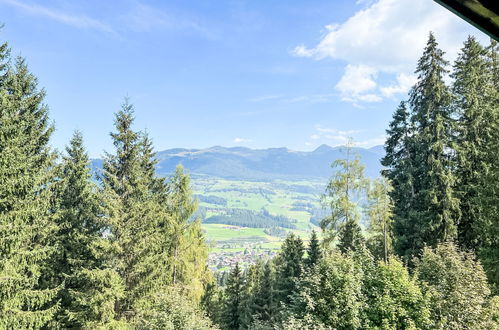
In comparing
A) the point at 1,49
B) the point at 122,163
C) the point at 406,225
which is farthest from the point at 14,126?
the point at 406,225

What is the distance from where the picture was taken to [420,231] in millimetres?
20250

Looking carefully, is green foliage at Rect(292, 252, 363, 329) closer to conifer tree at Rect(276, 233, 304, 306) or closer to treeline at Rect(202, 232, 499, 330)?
treeline at Rect(202, 232, 499, 330)

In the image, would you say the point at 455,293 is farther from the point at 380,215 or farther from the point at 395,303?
the point at 380,215

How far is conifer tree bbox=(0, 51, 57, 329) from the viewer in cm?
1224

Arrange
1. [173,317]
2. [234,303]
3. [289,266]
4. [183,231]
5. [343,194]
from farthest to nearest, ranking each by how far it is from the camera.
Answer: [234,303] < [289,266] < [183,231] < [343,194] < [173,317]

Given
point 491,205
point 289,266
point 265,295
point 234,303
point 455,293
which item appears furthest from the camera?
point 234,303

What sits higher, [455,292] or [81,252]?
[81,252]

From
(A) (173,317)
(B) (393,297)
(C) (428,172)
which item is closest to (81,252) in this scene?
(A) (173,317)

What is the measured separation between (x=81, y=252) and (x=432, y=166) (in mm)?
21939

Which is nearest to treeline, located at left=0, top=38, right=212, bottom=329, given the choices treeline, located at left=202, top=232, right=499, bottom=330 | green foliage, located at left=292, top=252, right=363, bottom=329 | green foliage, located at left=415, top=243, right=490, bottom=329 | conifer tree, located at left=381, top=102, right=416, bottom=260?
green foliage, located at left=292, top=252, right=363, bottom=329

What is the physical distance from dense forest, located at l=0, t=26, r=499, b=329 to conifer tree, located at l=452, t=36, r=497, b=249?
11cm

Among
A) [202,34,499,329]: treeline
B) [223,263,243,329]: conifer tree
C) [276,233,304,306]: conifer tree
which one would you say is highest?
[202,34,499,329]: treeline

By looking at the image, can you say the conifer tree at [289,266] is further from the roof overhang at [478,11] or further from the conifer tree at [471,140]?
the roof overhang at [478,11]

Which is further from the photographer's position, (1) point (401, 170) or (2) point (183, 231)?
(2) point (183, 231)
